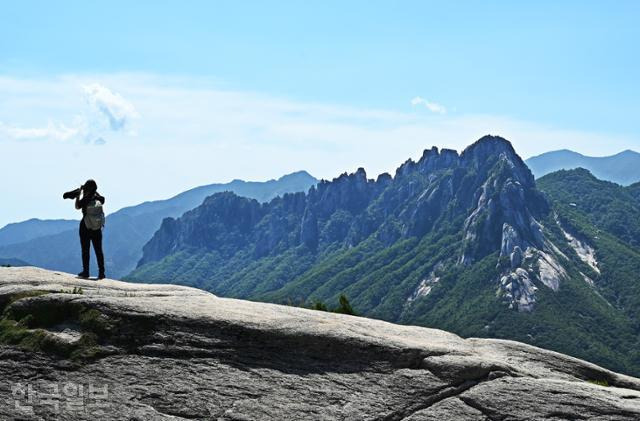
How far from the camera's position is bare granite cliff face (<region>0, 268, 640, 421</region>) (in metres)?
16.3

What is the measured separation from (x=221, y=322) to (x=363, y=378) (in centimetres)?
406

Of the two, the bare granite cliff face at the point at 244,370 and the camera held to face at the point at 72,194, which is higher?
the camera held to face at the point at 72,194

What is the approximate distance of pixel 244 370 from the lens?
1733cm

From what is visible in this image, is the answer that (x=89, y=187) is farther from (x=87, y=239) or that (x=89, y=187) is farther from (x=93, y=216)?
(x=87, y=239)

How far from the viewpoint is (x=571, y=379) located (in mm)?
19672

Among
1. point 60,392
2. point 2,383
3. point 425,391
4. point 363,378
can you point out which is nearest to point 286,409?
point 363,378

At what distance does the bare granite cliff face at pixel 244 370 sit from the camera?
1628 centimetres

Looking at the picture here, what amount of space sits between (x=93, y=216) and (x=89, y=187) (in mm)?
1033

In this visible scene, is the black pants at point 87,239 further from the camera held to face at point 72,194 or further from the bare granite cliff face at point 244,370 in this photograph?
the bare granite cliff face at point 244,370

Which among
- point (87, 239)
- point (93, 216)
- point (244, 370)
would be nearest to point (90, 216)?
point (93, 216)

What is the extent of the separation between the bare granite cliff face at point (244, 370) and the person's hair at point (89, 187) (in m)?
5.01

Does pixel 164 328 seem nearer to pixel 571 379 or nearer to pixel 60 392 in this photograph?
pixel 60 392

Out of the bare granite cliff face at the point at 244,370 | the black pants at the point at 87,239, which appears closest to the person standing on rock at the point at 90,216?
the black pants at the point at 87,239

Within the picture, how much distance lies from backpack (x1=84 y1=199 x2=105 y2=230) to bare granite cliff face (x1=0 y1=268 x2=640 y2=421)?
465 cm
